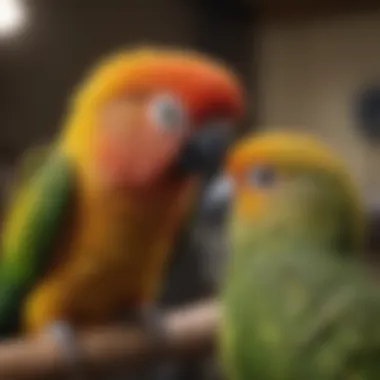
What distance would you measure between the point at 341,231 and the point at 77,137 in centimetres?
18

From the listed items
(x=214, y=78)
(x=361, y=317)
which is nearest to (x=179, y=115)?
(x=214, y=78)

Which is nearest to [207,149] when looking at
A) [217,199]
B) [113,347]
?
[217,199]

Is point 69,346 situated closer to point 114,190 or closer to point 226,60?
point 114,190

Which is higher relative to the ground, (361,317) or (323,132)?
(323,132)

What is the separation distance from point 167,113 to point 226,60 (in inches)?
2.4

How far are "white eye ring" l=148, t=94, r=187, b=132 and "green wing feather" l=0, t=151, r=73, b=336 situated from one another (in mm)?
68

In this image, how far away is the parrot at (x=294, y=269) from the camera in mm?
553

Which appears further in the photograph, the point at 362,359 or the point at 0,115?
the point at 0,115

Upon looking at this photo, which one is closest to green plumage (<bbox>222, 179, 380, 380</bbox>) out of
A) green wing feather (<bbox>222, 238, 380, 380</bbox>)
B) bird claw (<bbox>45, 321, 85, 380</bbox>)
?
green wing feather (<bbox>222, 238, 380, 380</bbox>)

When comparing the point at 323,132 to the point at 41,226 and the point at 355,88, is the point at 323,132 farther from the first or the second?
the point at 41,226

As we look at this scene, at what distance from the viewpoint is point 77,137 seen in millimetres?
621

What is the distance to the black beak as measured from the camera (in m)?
0.60

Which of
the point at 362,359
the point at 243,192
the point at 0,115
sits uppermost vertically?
the point at 0,115

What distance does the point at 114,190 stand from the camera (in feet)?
2.02
